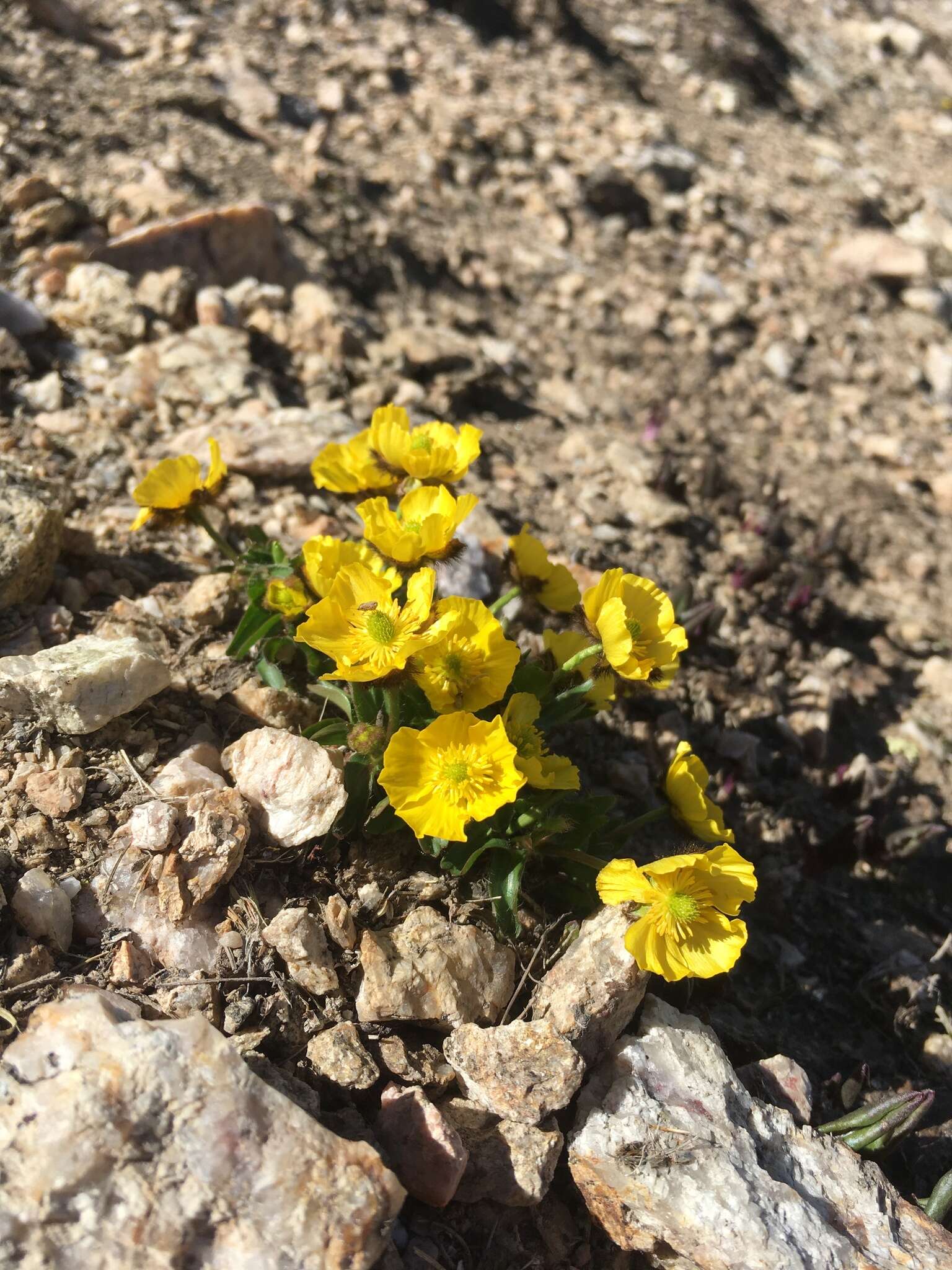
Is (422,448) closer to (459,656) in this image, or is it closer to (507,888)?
(459,656)

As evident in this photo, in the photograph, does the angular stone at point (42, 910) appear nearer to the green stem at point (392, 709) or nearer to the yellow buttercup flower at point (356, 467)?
the green stem at point (392, 709)

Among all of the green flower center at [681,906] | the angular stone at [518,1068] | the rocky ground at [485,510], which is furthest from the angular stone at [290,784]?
the green flower center at [681,906]

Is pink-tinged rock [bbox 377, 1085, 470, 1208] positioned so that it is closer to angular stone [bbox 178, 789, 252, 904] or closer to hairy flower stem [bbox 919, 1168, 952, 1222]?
angular stone [bbox 178, 789, 252, 904]

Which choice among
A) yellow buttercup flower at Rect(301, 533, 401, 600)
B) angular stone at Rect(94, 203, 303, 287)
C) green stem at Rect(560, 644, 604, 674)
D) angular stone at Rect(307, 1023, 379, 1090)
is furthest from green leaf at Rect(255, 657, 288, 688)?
angular stone at Rect(94, 203, 303, 287)

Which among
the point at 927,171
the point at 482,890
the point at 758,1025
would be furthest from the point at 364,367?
the point at 927,171

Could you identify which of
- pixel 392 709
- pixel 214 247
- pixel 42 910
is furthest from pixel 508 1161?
pixel 214 247
